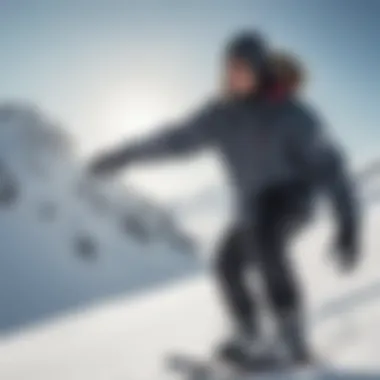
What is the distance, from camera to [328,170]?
1.55m

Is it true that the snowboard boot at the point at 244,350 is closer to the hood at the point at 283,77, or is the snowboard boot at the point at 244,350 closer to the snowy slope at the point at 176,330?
the snowy slope at the point at 176,330

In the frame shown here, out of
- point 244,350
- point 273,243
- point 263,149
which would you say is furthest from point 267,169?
point 244,350

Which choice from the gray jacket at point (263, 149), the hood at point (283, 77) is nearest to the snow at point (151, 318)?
the gray jacket at point (263, 149)

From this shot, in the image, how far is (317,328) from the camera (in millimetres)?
1619

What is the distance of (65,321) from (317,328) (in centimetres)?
57

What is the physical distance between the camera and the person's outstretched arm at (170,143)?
5.15 feet

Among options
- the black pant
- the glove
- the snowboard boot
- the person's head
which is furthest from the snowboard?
the person's head

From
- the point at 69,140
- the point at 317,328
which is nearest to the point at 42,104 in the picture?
the point at 69,140

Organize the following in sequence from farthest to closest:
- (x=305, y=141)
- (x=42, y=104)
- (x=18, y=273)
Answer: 1. (x=18, y=273)
2. (x=42, y=104)
3. (x=305, y=141)

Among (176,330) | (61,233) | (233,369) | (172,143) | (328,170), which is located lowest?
(233,369)

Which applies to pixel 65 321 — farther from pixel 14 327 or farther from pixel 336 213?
pixel 336 213

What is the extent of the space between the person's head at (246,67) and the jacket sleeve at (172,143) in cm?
6

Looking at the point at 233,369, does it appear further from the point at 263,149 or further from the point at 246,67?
the point at 246,67

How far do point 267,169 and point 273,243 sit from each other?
0.16 meters
